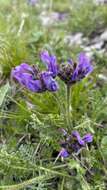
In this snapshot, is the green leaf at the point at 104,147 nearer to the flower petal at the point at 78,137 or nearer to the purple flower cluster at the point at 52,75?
the flower petal at the point at 78,137

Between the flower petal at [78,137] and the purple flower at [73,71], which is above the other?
the purple flower at [73,71]

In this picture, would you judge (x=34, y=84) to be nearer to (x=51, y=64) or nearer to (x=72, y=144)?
(x=51, y=64)

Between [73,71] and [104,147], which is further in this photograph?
[104,147]

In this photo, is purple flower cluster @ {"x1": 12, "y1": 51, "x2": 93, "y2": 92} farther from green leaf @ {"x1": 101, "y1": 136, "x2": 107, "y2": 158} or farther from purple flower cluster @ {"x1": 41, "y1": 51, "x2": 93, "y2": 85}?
green leaf @ {"x1": 101, "y1": 136, "x2": 107, "y2": 158}

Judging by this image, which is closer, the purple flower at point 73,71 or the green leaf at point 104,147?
the purple flower at point 73,71

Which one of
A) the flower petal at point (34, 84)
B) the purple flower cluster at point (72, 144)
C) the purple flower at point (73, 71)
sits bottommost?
the purple flower cluster at point (72, 144)

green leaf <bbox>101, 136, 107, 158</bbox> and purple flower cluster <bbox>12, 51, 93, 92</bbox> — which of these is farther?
green leaf <bbox>101, 136, 107, 158</bbox>

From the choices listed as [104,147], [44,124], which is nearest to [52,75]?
[44,124]

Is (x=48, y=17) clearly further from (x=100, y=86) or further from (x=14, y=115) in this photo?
(x=14, y=115)

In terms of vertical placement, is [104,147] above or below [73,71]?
below

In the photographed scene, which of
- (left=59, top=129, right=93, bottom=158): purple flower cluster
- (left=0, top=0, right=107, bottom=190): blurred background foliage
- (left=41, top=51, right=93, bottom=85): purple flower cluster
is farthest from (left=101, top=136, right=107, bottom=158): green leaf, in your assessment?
(left=41, top=51, right=93, bottom=85): purple flower cluster

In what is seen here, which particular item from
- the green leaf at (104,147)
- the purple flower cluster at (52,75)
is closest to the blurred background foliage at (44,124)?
the green leaf at (104,147)

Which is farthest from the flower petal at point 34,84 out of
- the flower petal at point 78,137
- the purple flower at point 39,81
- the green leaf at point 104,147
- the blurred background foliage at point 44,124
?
the green leaf at point 104,147
